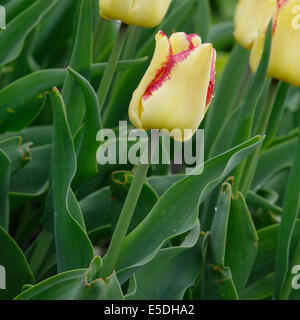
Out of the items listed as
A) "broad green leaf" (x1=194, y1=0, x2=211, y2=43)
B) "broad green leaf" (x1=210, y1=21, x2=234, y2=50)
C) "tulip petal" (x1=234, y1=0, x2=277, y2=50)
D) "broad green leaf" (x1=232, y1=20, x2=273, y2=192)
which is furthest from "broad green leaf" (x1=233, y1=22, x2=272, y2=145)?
"broad green leaf" (x1=210, y1=21, x2=234, y2=50)

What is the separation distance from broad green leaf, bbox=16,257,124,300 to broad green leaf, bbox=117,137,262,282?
57 millimetres

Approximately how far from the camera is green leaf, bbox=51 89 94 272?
0.77 m

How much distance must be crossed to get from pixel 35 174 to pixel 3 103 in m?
0.15

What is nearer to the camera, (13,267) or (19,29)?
(13,267)

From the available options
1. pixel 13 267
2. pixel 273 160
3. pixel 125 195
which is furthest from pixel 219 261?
pixel 273 160

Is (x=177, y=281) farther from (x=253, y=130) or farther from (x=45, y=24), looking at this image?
(x=45, y=24)

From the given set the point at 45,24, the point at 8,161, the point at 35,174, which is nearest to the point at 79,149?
the point at 8,161

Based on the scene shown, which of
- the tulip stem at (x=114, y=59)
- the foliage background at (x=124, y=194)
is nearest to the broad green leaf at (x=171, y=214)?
the foliage background at (x=124, y=194)

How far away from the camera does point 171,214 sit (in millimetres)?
777

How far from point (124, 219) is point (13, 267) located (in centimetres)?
25

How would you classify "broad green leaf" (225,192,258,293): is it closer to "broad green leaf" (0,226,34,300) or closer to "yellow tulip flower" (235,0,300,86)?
"yellow tulip flower" (235,0,300,86)

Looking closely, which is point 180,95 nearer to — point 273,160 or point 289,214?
point 289,214
